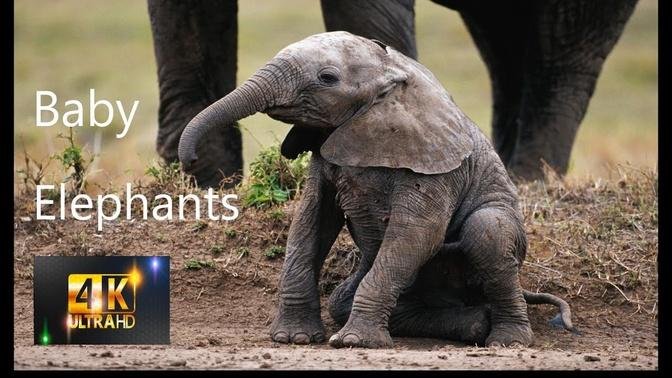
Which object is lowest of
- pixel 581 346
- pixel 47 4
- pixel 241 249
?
pixel 581 346

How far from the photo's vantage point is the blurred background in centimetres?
1562

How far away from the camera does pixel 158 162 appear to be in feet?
27.7

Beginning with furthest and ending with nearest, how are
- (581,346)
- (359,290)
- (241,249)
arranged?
(241,249), (581,346), (359,290)

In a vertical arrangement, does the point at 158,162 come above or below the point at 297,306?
above

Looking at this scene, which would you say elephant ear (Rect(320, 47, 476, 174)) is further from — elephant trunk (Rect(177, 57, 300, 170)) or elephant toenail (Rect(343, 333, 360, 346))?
elephant toenail (Rect(343, 333, 360, 346))

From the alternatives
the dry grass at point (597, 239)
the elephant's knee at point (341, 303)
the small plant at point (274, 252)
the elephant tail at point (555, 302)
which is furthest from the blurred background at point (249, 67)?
the elephant's knee at point (341, 303)

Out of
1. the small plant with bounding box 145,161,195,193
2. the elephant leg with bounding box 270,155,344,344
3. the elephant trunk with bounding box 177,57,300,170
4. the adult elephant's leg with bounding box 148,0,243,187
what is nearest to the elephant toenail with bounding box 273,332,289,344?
the elephant leg with bounding box 270,155,344,344

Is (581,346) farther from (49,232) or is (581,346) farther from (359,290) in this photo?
(49,232)

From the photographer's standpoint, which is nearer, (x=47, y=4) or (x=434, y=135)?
(x=434, y=135)

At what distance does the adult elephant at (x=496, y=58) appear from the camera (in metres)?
8.70

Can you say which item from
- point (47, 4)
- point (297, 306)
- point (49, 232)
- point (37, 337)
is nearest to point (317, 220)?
point (297, 306)

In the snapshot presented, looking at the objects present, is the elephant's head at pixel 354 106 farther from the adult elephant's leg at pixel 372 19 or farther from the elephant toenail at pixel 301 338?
the adult elephant's leg at pixel 372 19

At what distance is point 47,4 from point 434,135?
1883 cm

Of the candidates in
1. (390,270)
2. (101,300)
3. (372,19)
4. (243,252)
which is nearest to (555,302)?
(390,270)
